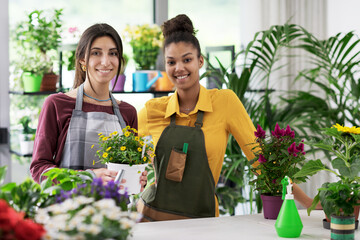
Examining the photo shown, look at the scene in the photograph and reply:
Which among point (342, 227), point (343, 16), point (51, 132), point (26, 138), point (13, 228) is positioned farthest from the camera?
point (343, 16)

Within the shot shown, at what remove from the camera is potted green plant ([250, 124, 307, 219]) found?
6.68ft

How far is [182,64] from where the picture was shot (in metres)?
2.43

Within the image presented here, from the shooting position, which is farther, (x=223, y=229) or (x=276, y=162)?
Answer: (x=276, y=162)

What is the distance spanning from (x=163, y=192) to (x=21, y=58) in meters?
1.85

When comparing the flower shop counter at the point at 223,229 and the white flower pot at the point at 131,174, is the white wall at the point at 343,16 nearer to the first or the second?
the flower shop counter at the point at 223,229

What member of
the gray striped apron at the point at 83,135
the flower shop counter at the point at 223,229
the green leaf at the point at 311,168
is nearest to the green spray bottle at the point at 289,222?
the flower shop counter at the point at 223,229

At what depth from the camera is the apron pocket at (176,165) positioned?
7.64 feet

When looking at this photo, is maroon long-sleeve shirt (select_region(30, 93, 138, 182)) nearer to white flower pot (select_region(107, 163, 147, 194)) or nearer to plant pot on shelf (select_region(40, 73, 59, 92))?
white flower pot (select_region(107, 163, 147, 194))

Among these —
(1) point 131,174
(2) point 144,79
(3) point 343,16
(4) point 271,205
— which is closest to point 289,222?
(4) point 271,205

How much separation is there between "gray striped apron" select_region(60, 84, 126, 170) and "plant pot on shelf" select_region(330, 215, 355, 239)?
1.02 m

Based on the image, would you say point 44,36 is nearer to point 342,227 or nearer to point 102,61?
point 102,61

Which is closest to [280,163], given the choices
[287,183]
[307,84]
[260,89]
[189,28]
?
[287,183]

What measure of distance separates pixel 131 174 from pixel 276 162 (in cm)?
61

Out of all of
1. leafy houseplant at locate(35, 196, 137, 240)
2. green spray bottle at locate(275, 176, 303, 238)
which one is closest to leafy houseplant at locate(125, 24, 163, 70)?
green spray bottle at locate(275, 176, 303, 238)
